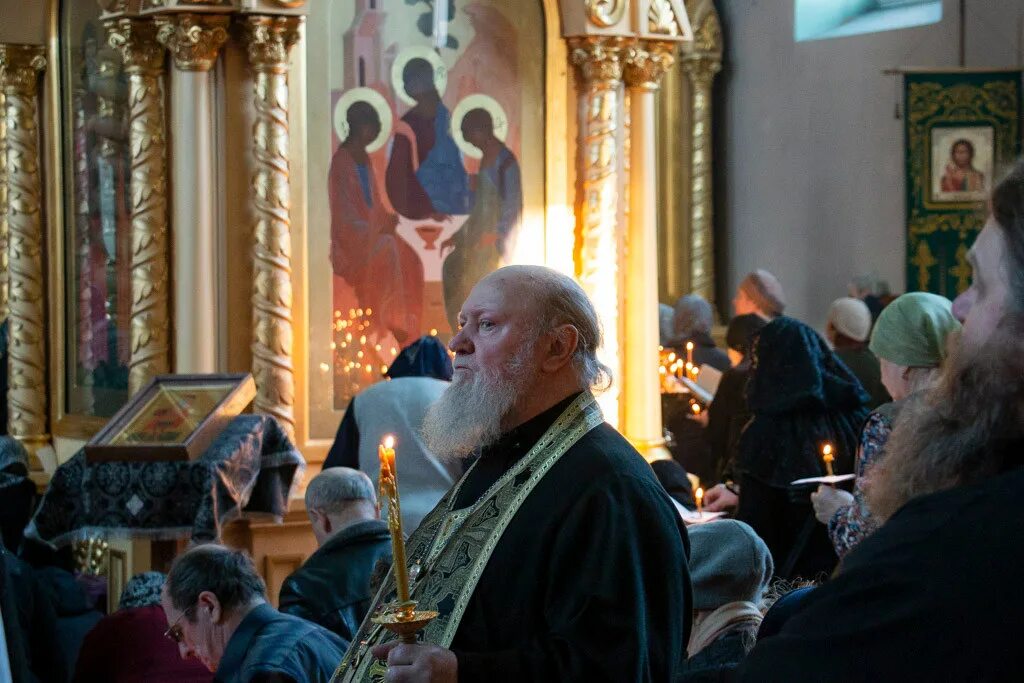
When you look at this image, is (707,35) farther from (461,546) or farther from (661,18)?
(461,546)

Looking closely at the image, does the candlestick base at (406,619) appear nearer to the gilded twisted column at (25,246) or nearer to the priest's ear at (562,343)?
the priest's ear at (562,343)

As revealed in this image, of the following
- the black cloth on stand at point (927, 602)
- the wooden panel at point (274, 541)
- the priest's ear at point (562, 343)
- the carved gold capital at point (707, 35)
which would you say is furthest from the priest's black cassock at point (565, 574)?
the carved gold capital at point (707, 35)

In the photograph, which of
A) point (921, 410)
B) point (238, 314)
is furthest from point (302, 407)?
point (921, 410)

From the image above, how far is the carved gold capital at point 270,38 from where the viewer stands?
678cm

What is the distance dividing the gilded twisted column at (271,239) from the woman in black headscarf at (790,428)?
7.05ft

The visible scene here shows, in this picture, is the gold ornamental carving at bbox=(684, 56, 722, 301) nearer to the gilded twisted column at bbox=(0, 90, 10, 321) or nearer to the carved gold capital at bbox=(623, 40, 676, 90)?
the carved gold capital at bbox=(623, 40, 676, 90)

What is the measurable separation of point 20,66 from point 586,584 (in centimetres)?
621

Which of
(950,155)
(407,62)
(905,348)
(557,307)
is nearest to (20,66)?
(407,62)

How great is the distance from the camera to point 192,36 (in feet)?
22.1

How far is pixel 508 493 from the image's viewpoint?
111 inches

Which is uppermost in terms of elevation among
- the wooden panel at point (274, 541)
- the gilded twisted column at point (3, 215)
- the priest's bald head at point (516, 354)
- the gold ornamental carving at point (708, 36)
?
the gold ornamental carving at point (708, 36)

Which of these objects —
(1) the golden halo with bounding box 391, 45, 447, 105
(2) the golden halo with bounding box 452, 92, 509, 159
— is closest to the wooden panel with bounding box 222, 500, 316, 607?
(2) the golden halo with bounding box 452, 92, 509, 159

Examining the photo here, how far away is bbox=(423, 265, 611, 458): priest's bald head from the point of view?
2.97m

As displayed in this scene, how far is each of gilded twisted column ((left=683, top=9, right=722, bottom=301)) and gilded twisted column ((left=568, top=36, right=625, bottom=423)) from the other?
616 cm
